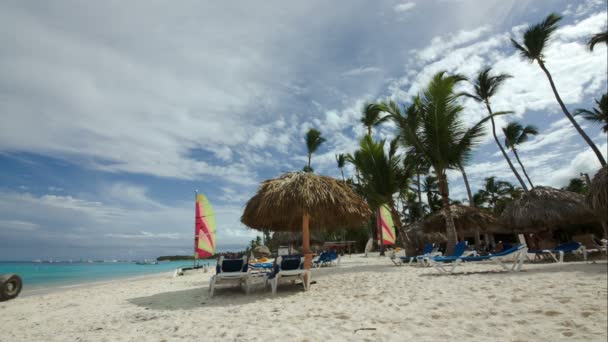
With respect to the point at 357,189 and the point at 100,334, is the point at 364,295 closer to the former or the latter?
the point at 100,334

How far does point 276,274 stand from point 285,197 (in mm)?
1619

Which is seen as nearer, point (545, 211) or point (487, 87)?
point (545, 211)

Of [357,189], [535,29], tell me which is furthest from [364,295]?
[535,29]

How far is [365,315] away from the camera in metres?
3.46

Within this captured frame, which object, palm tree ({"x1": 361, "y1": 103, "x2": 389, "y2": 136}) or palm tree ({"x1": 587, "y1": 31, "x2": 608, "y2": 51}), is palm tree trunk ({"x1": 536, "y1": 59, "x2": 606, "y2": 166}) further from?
palm tree ({"x1": 361, "y1": 103, "x2": 389, "y2": 136})

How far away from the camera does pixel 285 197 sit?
6438mm

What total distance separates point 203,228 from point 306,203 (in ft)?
43.1

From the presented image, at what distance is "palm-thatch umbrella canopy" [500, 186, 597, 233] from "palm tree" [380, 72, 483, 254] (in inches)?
171

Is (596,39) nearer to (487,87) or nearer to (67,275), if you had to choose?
(487,87)

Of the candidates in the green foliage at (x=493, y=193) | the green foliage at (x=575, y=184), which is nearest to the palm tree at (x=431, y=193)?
the green foliage at (x=493, y=193)

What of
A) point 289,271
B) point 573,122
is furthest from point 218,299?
point 573,122

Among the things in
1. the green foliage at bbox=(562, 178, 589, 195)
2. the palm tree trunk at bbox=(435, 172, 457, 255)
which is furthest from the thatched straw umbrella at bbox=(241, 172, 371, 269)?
the green foliage at bbox=(562, 178, 589, 195)

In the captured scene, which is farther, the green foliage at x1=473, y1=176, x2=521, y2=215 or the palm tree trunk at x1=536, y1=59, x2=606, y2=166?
the green foliage at x1=473, y1=176, x2=521, y2=215

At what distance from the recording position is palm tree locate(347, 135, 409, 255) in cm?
1123
